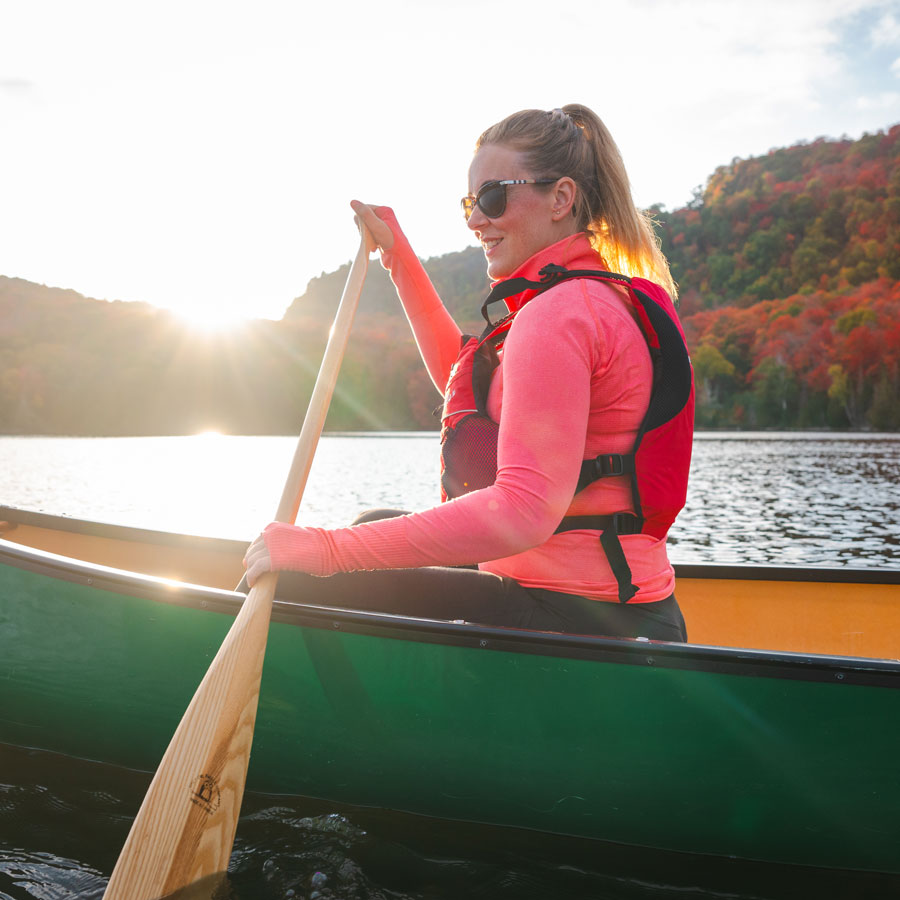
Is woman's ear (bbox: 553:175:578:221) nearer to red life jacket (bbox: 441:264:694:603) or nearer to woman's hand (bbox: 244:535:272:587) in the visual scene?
red life jacket (bbox: 441:264:694:603)

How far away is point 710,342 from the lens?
57.3 m

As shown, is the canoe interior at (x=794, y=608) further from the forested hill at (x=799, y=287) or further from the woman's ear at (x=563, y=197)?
the forested hill at (x=799, y=287)

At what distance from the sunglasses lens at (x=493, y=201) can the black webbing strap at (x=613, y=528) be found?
2.35 ft

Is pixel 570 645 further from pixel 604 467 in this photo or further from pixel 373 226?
pixel 373 226

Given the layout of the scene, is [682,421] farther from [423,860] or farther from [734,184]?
[734,184]

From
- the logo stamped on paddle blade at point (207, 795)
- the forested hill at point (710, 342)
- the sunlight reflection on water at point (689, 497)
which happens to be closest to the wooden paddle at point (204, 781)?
the logo stamped on paddle blade at point (207, 795)

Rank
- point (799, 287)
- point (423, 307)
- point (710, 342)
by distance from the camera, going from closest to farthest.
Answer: point (423, 307)
point (710, 342)
point (799, 287)

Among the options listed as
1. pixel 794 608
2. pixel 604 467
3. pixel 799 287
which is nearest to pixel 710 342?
pixel 799 287

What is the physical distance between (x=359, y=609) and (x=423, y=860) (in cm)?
75

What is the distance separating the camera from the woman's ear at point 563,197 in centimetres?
181

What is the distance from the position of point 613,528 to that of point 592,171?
81cm

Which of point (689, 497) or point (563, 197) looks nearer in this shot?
point (563, 197)

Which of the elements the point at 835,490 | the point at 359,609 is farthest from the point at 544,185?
the point at 835,490

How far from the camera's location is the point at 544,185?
5.97 feet
